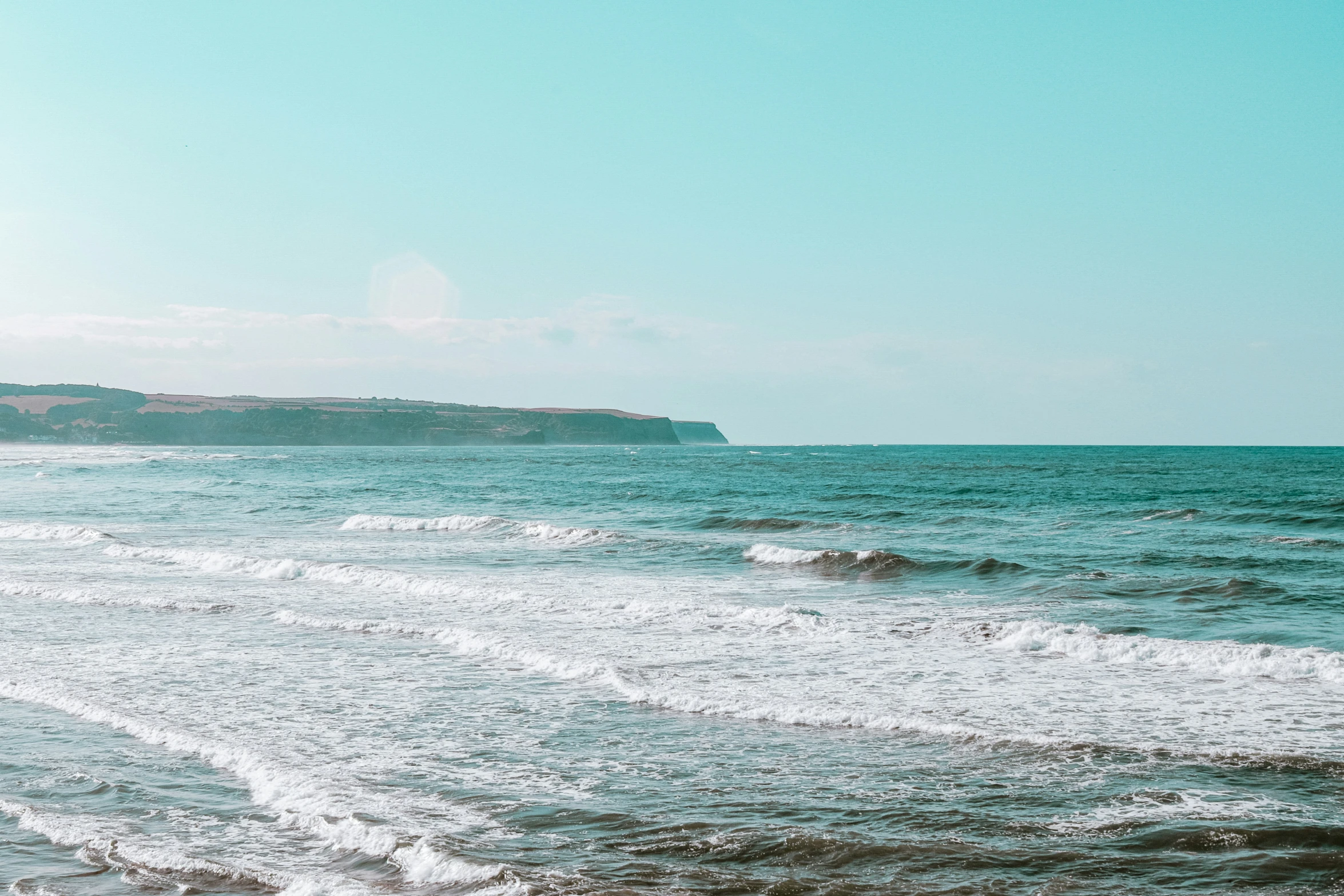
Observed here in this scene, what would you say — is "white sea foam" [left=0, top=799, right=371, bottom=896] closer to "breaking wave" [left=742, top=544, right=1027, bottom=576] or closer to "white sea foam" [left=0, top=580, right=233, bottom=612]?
"white sea foam" [left=0, top=580, right=233, bottom=612]

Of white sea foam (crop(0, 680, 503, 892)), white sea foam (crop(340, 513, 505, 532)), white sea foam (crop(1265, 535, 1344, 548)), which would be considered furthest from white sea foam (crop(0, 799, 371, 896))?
white sea foam (crop(1265, 535, 1344, 548))

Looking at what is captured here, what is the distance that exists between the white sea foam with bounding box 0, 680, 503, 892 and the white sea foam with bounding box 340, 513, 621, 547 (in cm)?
1764

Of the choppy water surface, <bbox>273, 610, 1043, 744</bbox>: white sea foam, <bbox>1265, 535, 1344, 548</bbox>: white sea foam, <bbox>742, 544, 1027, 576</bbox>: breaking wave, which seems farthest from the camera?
<bbox>1265, 535, 1344, 548</bbox>: white sea foam

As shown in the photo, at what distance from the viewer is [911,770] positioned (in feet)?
25.2

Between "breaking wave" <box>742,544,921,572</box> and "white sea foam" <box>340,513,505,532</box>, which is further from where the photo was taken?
"white sea foam" <box>340,513,505,532</box>

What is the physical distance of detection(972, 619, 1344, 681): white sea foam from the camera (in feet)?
36.4

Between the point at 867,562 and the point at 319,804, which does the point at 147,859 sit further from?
the point at 867,562

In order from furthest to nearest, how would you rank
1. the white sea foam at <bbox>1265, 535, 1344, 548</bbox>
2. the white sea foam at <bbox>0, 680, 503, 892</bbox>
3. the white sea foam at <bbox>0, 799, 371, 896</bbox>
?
the white sea foam at <bbox>1265, 535, 1344, 548</bbox> < the white sea foam at <bbox>0, 680, 503, 892</bbox> < the white sea foam at <bbox>0, 799, 371, 896</bbox>

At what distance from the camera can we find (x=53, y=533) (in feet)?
93.6

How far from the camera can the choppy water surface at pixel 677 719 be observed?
19.6ft

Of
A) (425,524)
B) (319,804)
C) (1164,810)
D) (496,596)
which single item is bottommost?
(425,524)

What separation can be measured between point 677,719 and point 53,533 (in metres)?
26.5

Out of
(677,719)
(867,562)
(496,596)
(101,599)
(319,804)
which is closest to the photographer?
(319,804)

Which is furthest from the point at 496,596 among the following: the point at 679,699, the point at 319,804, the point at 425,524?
the point at 425,524
